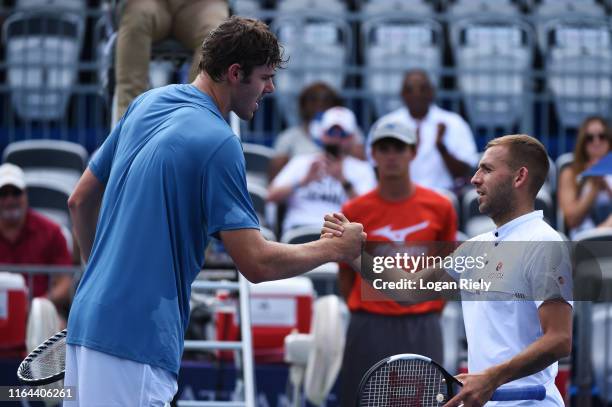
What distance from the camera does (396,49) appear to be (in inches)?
460

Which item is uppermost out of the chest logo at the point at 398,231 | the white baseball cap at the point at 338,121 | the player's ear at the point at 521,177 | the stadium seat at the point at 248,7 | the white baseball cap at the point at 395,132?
the stadium seat at the point at 248,7

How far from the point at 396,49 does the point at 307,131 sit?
1927 mm

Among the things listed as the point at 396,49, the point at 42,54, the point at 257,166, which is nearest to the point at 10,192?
the point at 257,166

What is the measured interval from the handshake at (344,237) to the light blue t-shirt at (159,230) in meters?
0.36

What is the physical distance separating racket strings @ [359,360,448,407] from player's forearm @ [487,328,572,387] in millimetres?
205

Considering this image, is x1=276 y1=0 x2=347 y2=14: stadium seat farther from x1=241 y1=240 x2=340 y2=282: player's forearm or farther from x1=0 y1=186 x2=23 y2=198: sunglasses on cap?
x1=241 y1=240 x2=340 y2=282: player's forearm

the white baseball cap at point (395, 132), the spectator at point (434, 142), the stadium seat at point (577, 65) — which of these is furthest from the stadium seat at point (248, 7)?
the white baseball cap at point (395, 132)

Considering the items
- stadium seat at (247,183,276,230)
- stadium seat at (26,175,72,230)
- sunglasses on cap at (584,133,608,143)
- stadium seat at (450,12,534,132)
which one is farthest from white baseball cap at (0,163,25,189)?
stadium seat at (450,12,534,132)

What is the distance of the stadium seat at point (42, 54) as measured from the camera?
36.6ft

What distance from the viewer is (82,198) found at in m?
4.67

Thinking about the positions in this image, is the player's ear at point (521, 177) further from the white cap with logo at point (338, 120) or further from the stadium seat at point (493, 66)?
the stadium seat at point (493, 66)

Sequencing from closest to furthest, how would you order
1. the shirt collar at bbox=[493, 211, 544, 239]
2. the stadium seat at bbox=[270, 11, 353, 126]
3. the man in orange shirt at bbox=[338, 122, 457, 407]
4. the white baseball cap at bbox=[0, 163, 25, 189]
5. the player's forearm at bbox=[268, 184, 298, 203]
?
the shirt collar at bbox=[493, 211, 544, 239] → the man in orange shirt at bbox=[338, 122, 457, 407] → the white baseball cap at bbox=[0, 163, 25, 189] → the player's forearm at bbox=[268, 184, 298, 203] → the stadium seat at bbox=[270, 11, 353, 126]

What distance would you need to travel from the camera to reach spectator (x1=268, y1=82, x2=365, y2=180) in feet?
32.4

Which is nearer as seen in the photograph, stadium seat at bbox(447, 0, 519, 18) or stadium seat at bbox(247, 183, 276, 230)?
stadium seat at bbox(247, 183, 276, 230)
